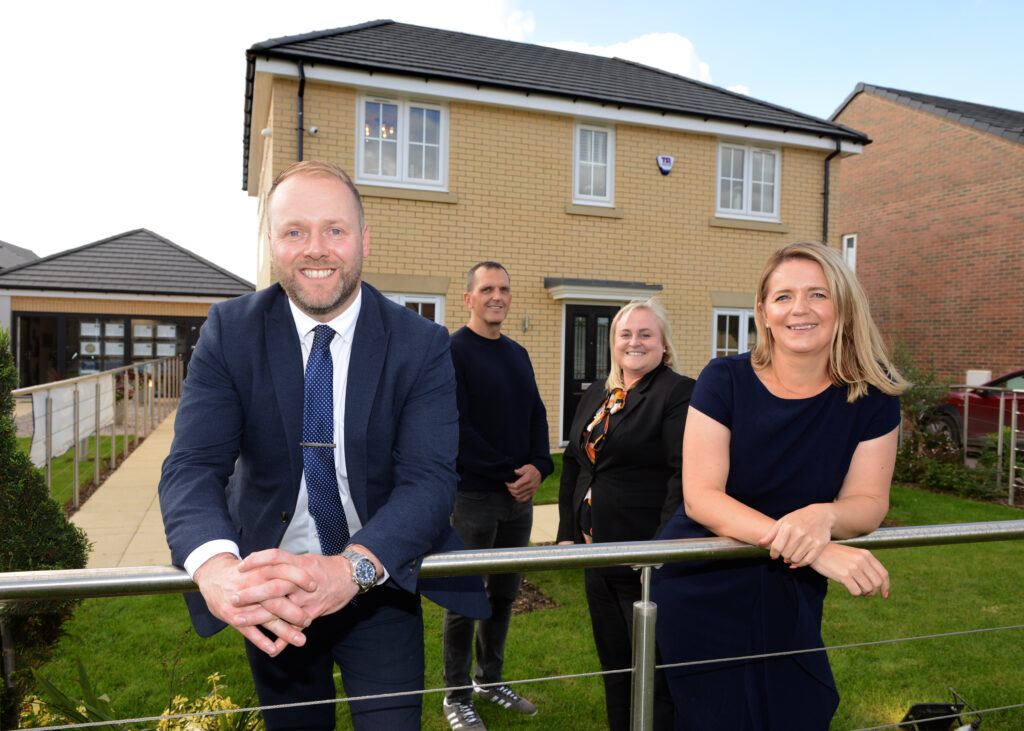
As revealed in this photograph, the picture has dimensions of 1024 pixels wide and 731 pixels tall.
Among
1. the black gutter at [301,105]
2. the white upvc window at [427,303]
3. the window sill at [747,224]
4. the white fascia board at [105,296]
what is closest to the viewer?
the black gutter at [301,105]

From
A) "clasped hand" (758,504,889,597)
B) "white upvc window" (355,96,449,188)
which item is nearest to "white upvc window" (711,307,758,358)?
"white upvc window" (355,96,449,188)

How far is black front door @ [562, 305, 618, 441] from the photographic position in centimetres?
1198

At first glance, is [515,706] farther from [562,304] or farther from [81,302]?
[81,302]

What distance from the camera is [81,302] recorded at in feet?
71.8

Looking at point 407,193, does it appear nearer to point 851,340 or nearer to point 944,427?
point 944,427

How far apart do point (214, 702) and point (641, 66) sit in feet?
50.4

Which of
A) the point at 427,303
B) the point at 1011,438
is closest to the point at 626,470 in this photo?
the point at 1011,438

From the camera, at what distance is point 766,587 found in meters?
1.95

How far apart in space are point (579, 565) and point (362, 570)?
46 cm

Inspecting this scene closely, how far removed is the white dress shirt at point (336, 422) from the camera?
5.74 ft

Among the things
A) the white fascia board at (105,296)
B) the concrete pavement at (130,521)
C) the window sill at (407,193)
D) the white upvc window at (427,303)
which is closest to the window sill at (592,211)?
the window sill at (407,193)

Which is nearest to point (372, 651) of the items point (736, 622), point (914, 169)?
point (736, 622)

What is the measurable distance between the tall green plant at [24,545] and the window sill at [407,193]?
794 cm

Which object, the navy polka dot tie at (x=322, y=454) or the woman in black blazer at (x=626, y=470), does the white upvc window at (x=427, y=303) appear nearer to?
the woman in black blazer at (x=626, y=470)
